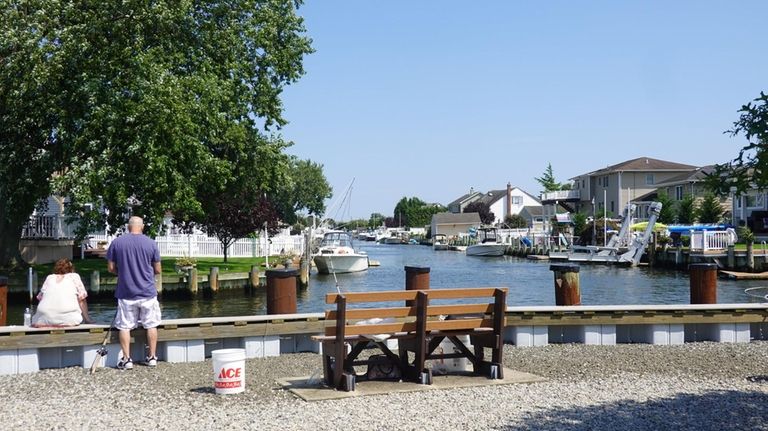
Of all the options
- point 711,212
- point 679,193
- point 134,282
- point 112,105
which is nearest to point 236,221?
point 112,105

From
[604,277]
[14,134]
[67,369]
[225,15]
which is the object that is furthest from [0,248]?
[604,277]

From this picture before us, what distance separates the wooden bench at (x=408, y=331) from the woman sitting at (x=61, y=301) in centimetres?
387

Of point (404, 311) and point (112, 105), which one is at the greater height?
point (112, 105)

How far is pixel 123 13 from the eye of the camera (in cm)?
2666

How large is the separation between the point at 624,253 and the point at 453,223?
86.8 metres

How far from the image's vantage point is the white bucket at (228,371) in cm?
966

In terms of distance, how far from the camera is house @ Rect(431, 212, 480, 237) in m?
152

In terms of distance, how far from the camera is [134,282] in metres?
11.2

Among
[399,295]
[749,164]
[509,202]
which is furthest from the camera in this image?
[509,202]

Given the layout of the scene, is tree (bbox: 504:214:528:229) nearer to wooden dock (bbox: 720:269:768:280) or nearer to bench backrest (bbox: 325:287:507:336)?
wooden dock (bbox: 720:269:768:280)

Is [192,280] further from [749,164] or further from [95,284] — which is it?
[749,164]

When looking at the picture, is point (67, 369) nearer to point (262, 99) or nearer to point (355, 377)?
point (355, 377)

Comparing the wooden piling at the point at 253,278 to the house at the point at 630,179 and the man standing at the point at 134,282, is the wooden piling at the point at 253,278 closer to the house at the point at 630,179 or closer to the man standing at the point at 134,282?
the man standing at the point at 134,282

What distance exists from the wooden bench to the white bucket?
3.13ft
